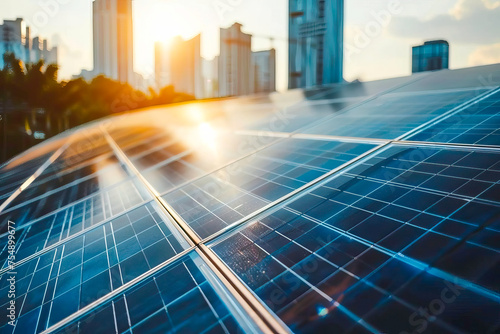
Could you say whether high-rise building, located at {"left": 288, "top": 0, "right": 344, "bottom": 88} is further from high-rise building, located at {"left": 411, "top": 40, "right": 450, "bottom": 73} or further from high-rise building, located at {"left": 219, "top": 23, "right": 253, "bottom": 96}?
high-rise building, located at {"left": 411, "top": 40, "right": 450, "bottom": 73}

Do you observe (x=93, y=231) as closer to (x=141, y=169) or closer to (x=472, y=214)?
(x=141, y=169)

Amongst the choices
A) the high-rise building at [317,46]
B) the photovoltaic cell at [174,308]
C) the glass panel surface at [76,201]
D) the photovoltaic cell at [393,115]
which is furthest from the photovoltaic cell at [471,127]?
the high-rise building at [317,46]

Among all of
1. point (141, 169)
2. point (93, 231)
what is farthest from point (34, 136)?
point (93, 231)

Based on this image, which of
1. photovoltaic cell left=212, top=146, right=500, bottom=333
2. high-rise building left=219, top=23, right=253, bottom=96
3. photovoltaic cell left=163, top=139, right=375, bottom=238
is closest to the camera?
photovoltaic cell left=212, top=146, right=500, bottom=333

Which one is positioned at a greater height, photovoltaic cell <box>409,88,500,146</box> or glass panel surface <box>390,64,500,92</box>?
glass panel surface <box>390,64,500,92</box>

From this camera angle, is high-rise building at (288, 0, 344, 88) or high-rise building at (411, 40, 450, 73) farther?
high-rise building at (411, 40, 450, 73)

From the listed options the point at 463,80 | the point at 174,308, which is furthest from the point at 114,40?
the point at 174,308

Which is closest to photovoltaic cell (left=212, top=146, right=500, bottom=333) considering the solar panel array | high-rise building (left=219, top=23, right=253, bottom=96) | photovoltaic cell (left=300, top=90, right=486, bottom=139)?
the solar panel array
